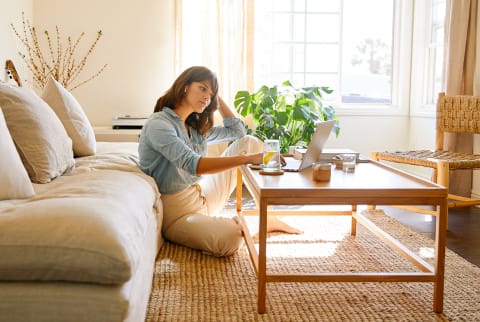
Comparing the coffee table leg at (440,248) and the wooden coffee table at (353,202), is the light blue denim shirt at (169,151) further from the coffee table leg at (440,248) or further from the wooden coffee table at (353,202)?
the coffee table leg at (440,248)

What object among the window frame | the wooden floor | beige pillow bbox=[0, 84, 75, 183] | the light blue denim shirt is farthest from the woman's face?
the window frame

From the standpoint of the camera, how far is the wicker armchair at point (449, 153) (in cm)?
332

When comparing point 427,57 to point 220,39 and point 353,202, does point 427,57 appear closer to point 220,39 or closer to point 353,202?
point 220,39

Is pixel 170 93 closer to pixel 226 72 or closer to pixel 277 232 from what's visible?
pixel 277 232

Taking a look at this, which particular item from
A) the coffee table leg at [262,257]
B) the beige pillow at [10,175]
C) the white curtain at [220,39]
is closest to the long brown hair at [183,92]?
the coffee table leg at [262,257]

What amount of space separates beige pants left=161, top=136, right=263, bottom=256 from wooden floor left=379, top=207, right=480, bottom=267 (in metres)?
1.15

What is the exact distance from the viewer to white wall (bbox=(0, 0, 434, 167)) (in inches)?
189

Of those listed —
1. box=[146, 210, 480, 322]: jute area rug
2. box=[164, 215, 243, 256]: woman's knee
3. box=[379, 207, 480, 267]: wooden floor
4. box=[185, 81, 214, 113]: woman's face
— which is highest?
box=[185, 81, 214, 113]: woman's face

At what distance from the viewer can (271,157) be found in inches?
92.9

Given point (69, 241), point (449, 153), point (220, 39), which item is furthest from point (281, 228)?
point (220, 39)

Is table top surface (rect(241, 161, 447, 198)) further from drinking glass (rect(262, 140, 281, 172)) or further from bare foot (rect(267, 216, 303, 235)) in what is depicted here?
bare foot (rect(267, 216, 303, 235))

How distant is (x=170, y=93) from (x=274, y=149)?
1.99 feet

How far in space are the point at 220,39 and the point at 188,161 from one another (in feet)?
8.63

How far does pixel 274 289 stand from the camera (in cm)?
224
